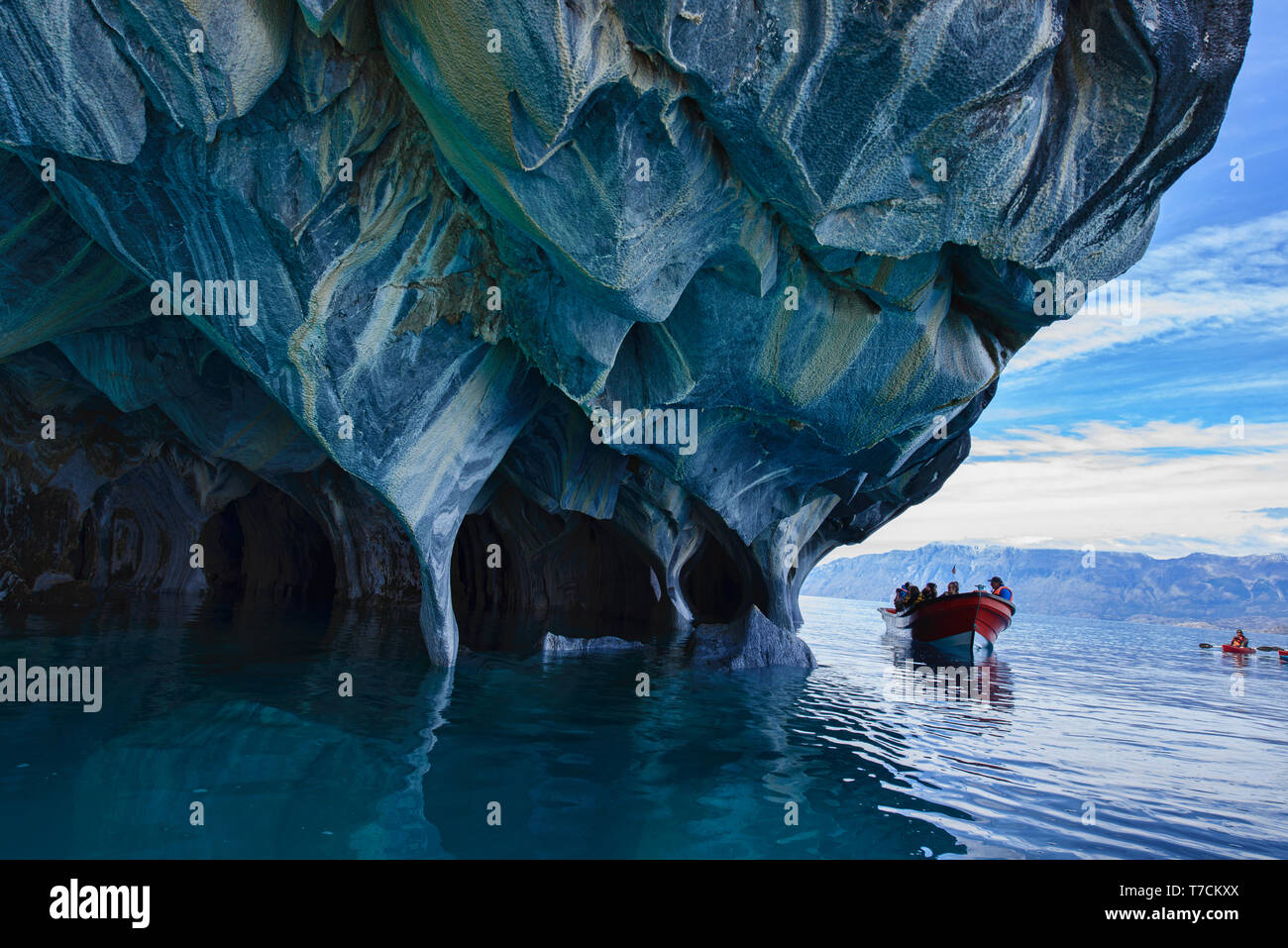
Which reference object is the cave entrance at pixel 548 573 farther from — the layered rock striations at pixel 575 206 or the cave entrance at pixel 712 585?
the layered rock striations at pixel 575 206

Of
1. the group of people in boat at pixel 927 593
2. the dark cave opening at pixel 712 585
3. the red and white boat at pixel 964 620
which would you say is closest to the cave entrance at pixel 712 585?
the dark cave opening at pixel 712 585

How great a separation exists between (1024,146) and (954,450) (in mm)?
11996

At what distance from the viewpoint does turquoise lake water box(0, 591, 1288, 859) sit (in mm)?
4699

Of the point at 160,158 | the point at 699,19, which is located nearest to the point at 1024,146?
the point at 699,19

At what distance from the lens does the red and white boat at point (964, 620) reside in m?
21.0

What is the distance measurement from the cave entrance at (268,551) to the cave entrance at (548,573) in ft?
17.3

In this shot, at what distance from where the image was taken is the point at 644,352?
1202cm

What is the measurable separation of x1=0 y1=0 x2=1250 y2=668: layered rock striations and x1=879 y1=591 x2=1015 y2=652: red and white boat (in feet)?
25.0

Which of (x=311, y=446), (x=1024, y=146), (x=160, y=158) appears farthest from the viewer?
(x=311, y=446)

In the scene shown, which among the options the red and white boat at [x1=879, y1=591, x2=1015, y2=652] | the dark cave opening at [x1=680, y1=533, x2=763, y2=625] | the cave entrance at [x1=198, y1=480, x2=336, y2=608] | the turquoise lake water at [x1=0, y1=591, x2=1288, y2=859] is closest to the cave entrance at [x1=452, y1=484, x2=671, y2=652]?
the dark cave opening at [x1=680, y1=533, x2=763, y2=625]

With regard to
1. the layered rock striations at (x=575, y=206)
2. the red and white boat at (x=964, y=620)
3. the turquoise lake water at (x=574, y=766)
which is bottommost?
the red and white boat at (x=964, y=620)

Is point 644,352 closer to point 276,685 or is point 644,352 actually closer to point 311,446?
point 276,685
